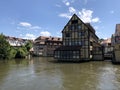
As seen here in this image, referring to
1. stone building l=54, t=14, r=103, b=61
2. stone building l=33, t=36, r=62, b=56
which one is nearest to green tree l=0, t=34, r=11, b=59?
stone building l=54, t=14, r=103, b=61

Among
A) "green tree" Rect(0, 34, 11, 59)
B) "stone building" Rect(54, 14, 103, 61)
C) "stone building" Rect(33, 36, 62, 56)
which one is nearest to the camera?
"stone building" Rect(54, 14, 103, 61)

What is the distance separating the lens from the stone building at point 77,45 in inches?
1575

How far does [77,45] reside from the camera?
4247cm

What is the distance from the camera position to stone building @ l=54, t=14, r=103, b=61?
40006mm

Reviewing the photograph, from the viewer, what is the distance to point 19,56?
5644 centimetres

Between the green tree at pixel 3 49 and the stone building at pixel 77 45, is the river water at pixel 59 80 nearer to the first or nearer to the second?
the stone building at pixel 77 45

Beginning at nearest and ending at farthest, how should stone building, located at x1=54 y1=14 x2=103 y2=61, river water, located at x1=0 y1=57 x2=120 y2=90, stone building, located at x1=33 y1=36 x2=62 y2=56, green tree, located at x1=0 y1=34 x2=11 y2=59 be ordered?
river water, located at x1=0 y1=57 x2=120 y2=90 → stone building, located at x1=54 y1=14 x2=103 y2=61 → green tree, located at x1=0 y1=34 x2=11 y2=59 → stone building, located at x1=33 y1=36 x2=62 y2=56

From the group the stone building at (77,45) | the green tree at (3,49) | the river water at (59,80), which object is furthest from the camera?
the green tree at (3,49)

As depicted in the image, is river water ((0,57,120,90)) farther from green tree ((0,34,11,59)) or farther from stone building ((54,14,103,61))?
green tree ((0,34,11,59))

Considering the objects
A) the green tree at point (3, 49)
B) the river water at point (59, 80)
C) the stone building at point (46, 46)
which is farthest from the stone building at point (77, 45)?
the stone building at point (46, 46)

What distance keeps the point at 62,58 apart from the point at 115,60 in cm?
1179

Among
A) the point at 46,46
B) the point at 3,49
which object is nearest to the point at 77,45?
the point at 3,49

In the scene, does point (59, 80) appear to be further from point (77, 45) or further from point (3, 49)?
point (3, 49)

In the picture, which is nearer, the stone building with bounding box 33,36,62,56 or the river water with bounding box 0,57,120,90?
the river water with bounding box 0,57,120,90
